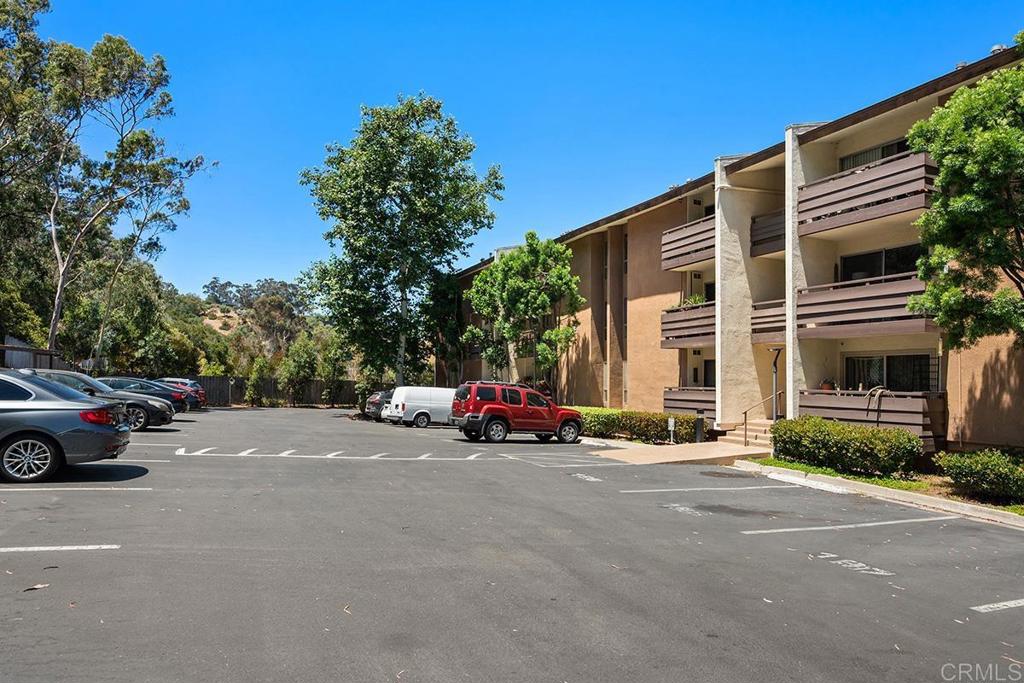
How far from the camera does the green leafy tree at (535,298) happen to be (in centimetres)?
2991

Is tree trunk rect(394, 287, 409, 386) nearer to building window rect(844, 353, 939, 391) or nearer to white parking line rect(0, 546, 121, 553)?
building window rect(844, 353, 939, 391)

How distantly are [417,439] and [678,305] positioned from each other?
394 inches

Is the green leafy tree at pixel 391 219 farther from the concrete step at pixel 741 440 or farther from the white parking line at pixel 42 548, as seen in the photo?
the white parking line at pixel 42 548

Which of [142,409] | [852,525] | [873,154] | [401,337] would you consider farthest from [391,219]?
[852,525]

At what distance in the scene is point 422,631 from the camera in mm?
5340

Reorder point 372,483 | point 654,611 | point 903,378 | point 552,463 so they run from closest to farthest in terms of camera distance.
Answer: point 654,611 → point 372,483 → point 552,463 → point 903,378

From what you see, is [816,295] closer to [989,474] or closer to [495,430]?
[989,474]

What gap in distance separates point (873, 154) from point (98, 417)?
1876 cm

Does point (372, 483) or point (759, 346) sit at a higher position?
point (759, 346)

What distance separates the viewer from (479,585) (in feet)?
21.5

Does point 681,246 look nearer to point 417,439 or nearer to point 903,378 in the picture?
point 903,378

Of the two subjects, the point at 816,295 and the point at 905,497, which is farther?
the point at 816,295

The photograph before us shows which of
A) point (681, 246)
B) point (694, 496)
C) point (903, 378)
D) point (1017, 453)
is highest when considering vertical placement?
point (681, 246)

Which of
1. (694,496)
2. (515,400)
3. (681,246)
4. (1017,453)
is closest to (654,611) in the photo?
(694,496)
